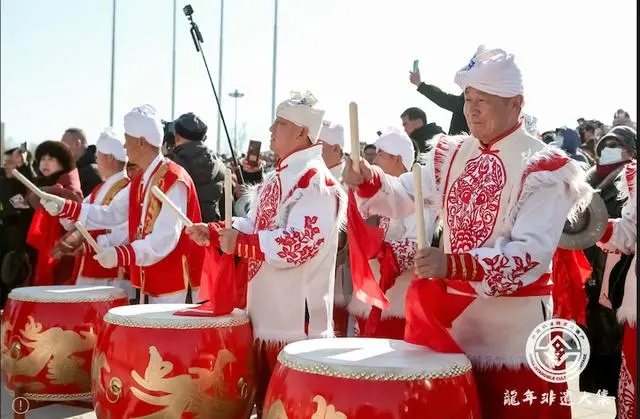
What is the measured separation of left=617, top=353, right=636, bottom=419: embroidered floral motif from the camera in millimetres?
2824

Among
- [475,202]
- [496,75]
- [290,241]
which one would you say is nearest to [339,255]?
[290,241]

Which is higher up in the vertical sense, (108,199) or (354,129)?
(354,129)

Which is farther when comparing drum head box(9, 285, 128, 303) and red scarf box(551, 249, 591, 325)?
drum head box(9, 285, 128, 303)

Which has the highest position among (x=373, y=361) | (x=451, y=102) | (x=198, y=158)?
(x=451, y=102)

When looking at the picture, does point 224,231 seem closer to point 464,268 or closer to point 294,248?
point 294,248

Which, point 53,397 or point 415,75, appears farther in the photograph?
point 415,75

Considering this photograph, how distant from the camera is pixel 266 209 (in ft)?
10.6

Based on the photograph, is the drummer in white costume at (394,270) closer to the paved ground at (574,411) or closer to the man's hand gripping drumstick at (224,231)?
the man's hand gripping drumstick at (224,231)

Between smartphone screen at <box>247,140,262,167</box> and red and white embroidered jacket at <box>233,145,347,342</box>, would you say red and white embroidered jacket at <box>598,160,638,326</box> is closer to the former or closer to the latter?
red and white embroidered jacket at <box>233,145,347,342</box>

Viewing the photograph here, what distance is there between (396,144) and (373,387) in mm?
2405

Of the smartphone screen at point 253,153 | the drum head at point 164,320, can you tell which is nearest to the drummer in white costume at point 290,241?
the drum head at point 164,320

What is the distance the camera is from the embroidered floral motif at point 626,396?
9.27 ft

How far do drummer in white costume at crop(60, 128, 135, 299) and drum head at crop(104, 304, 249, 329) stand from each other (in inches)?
56.0

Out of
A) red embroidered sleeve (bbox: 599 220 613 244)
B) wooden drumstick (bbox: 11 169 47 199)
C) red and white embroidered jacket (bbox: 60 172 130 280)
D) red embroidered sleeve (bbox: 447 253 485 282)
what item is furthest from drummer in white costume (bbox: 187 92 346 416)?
red and white embroidered jacket (bbox: 60 172 130 280)
